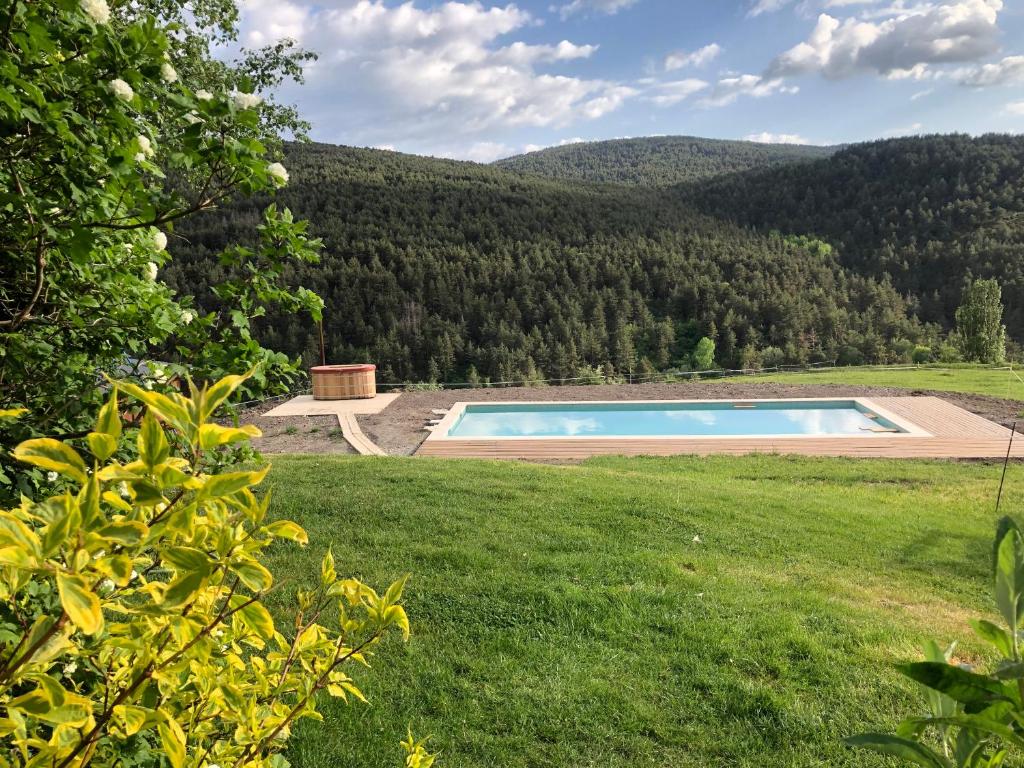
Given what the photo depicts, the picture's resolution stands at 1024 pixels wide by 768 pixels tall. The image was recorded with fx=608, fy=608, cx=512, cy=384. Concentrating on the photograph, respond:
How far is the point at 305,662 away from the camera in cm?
114

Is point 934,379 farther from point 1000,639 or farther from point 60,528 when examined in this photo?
point 60,528

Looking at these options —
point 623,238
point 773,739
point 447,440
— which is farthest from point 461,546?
point 623,238

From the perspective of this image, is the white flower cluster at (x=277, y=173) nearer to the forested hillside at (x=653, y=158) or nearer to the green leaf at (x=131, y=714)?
the green leaf at (x=131, y=714)

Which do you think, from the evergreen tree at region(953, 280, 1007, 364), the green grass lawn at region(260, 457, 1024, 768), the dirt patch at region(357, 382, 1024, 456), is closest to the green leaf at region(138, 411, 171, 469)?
the green grass lawn at region(260, 457, 1024, 768)

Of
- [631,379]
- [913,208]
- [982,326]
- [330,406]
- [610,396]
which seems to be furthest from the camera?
[913,208]

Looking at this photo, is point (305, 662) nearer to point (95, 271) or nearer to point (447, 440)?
point (95, 271)

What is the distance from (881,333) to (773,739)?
27.2 m

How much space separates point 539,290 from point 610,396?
1506 cm

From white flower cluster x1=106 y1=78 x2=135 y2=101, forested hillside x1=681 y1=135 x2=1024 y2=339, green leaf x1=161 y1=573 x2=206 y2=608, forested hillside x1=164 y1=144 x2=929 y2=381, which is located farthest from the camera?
forested hillside x1=681 y1=135 x2=1024 y2=339

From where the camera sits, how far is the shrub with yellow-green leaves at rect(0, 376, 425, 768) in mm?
543

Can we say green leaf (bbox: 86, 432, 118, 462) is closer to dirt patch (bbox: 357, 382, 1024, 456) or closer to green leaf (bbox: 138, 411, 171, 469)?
green leaf (bbox: 138, 411, 171, 469)

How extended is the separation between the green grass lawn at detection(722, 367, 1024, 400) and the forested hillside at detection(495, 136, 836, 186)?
47.5 meters

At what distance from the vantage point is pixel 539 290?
2716 centimetres

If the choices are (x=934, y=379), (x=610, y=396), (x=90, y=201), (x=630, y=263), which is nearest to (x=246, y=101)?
(x=90, y=201)
